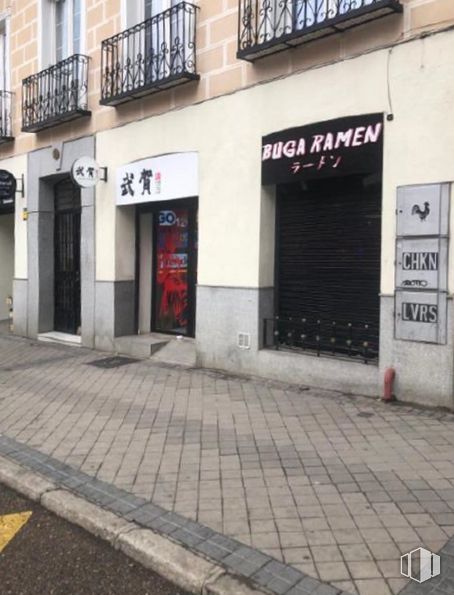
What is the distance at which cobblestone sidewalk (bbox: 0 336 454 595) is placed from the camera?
11.6 ft

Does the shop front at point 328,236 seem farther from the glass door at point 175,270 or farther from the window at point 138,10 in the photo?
the window at point 138,10

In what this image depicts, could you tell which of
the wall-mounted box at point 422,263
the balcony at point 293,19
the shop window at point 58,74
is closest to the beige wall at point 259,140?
the wall-mounted box at point 422,263

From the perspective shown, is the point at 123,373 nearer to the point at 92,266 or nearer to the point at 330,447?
the point at 92,266

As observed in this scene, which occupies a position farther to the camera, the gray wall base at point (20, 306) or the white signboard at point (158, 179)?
the gray wall base at point (20, 306)

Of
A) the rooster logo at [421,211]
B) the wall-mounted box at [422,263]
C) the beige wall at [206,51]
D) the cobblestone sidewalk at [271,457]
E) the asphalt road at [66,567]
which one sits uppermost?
the beige wall at [206,51]

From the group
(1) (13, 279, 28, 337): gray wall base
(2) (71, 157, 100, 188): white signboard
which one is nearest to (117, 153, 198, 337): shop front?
(2) (71, 157, 100, 188): white signboard

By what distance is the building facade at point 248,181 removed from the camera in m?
6.31

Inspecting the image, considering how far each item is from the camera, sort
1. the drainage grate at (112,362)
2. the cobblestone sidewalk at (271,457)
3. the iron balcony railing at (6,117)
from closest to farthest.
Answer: the cobblestone sidewalk at (271,457), the drainage grate at (112,362), the iron balcony railing at (6,117)

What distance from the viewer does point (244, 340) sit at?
8117 mm

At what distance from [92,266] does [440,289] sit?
6.62 metres

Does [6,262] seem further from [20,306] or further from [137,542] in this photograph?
[137,542]

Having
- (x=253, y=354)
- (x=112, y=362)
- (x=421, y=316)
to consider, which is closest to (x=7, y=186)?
(x=112, y=362)

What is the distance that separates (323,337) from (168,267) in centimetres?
375

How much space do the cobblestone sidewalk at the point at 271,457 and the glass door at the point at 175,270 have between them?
211 cm
